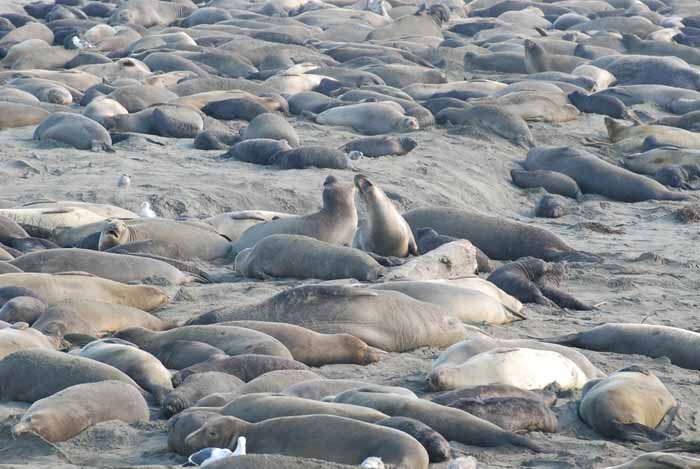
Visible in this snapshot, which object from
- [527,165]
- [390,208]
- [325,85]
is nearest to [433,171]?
[527,165]

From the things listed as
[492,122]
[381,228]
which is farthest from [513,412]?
[492,122]

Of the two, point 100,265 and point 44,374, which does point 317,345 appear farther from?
point 100,265

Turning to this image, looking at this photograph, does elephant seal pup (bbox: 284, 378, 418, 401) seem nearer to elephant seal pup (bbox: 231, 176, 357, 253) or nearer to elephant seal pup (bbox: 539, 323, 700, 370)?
elephant seal pup (bbox: 539, 323, 700, 370)

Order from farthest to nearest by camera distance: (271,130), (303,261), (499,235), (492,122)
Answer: (492,122) < (271,130) < (499,235) < (303,261)

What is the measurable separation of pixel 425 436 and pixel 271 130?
6.19 m

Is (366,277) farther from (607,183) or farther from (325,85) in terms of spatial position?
(325,85)

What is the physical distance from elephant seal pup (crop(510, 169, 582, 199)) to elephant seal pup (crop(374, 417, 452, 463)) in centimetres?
622

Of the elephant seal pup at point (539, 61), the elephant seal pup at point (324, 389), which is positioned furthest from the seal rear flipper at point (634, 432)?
the elephant seal pup at point (539, 61)

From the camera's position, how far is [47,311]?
4.86m

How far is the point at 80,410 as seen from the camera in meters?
3.59

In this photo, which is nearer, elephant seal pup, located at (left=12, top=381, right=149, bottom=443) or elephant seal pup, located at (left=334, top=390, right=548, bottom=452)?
elephant seal pup, located at (left=12, top=381, right=149, bottom=443)

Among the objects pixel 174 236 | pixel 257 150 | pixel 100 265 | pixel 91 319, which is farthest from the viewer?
pixel 257 150

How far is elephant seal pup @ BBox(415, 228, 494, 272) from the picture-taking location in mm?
6723

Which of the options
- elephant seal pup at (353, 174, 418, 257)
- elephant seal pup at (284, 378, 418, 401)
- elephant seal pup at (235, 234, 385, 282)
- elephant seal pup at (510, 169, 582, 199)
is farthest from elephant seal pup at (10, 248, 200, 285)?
elephant seal pup at (510, 169, 582, 199)
